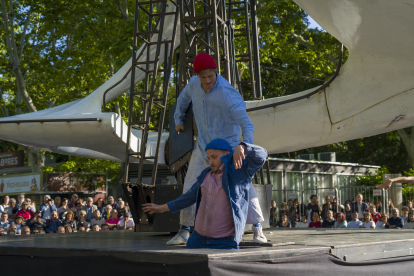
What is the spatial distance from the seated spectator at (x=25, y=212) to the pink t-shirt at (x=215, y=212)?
8.99m

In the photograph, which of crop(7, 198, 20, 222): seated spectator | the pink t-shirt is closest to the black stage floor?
the pink t-shirt

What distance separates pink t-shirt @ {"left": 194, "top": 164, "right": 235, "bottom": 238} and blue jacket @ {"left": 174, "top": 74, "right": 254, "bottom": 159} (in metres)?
0.60

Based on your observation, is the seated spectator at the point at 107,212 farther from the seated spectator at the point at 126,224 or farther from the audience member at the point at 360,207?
the audience member at the point at 360,207

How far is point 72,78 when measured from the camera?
17125 mm

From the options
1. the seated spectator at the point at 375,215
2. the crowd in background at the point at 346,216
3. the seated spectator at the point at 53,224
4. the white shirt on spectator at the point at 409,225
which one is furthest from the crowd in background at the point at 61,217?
the white shirt on spectator at the point at 409,225

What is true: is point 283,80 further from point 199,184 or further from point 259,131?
point 199,184

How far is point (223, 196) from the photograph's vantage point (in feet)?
11.0

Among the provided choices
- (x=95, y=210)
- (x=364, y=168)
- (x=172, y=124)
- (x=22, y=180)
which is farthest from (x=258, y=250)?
(x=364, y=168)

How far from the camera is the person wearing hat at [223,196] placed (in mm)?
3271

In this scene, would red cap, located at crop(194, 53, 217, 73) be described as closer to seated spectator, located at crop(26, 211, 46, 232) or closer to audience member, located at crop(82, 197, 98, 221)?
seated spectator, located at crop(26, 211, 46, 232)

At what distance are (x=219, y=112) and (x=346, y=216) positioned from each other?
27.8 feet

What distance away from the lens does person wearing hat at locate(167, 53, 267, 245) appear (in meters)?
3.81

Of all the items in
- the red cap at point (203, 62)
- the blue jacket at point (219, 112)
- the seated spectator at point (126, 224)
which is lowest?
the seated spectator at point (126, 224)

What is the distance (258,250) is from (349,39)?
2741 millimetres
